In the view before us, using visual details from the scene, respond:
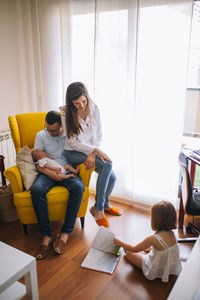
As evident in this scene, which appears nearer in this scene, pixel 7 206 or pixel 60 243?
pixel 60 243

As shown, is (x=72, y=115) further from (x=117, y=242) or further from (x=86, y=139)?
(x=117, y=242)

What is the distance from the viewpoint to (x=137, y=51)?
97.3 inches

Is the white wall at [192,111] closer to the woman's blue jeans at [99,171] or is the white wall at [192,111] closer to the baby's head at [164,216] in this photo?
the woman's blue jeans at [99,171]

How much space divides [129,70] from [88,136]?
2.40 feet

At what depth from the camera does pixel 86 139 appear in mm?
2412

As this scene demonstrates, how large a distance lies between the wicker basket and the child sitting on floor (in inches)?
48.6

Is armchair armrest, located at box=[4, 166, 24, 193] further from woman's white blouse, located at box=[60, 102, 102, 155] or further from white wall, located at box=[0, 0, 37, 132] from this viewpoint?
white wall, located at box=[0, 0, 37, 132]

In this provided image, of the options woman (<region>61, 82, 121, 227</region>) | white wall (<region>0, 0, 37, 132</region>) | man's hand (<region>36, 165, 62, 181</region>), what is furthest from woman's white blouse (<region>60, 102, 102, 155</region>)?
white wall (<region>0, 0, 37, 132</region>)

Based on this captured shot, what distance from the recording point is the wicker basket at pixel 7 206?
2.40 metres

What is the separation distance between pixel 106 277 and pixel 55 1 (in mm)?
2601

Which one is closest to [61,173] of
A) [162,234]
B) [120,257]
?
[120,257]

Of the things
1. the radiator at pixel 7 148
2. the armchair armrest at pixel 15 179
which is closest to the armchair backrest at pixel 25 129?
the armchair armrest at pixel 15 179

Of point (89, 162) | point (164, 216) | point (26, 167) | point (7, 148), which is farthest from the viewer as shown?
point (7, 148)

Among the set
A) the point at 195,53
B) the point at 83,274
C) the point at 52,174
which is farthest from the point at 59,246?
the point at 195,53
